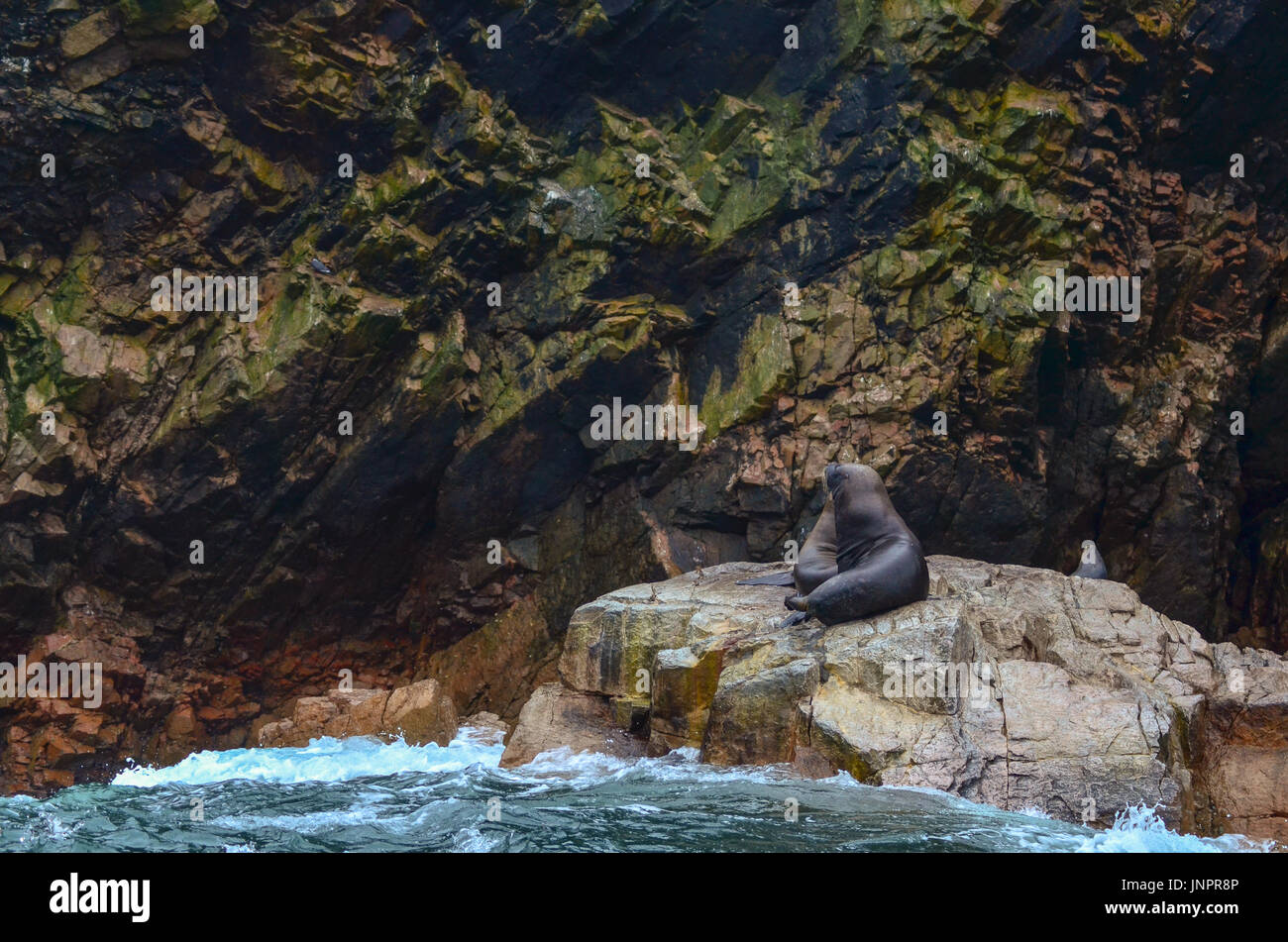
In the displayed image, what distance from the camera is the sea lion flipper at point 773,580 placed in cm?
→ 1038

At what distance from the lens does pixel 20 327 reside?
42.9 feet

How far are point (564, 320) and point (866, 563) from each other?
20.7ft

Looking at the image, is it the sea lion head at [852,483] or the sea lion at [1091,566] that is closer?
the sea lion head at [852,483]

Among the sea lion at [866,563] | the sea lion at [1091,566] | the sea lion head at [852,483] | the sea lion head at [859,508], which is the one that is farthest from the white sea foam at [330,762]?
the sea lion at [1091,566]

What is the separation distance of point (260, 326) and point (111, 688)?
4.78m

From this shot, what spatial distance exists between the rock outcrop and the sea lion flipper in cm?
353

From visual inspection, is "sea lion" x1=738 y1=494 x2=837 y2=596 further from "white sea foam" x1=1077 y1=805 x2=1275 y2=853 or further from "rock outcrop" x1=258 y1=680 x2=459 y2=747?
"rock outcrop" x1=258 y1=680 x2=459 y2=747

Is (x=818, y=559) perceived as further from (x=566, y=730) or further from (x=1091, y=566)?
(x=1091, y=566)

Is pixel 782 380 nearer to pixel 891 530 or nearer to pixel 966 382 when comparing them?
pixel 966 382

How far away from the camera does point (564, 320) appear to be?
46.0 ft

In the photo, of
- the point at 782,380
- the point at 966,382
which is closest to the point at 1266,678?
the point at 966,382

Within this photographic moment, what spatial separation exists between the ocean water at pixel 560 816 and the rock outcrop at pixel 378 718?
2664mm

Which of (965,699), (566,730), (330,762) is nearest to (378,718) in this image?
(330,762)

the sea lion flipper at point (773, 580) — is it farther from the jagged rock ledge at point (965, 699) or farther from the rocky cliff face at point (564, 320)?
the rocky cliff face at point (564, 320)
